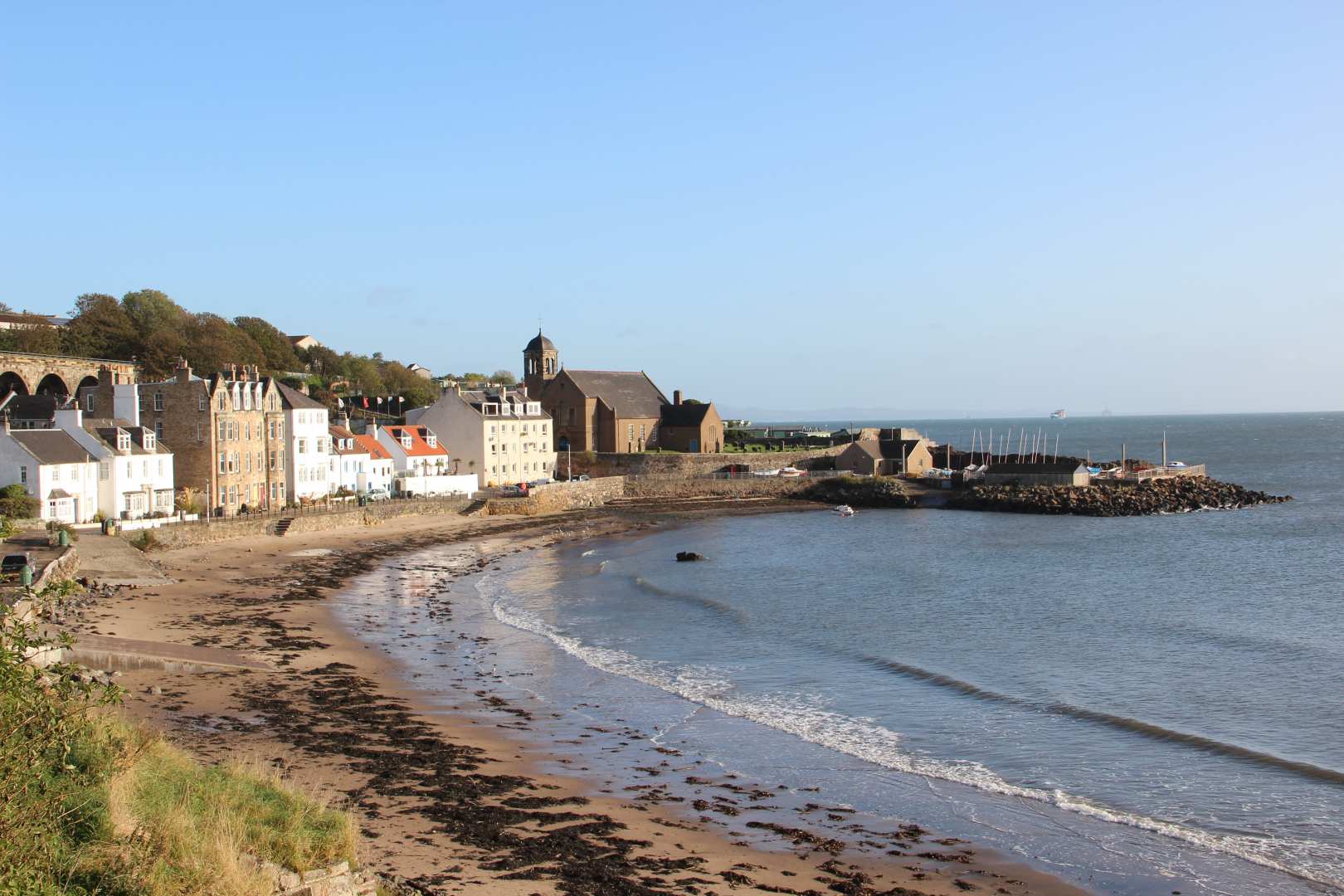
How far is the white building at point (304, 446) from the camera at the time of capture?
52.6m

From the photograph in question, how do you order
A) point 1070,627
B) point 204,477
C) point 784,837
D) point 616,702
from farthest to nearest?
point 204,477
point 1070,627
point 616,702
point 784,837

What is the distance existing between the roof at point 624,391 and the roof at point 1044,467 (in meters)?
28.1

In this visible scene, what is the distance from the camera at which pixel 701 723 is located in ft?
68.4

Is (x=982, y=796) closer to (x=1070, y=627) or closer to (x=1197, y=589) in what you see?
(x=1070, y=627)

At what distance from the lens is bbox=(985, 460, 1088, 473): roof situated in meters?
78.2

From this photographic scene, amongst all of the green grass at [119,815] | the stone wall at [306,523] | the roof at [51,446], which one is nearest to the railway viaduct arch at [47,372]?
the stone wall at [306,523]

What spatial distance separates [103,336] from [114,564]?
55432mm

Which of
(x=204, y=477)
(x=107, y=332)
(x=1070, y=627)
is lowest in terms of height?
(x=1070, y=627)

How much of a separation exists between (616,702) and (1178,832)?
10.8 meters

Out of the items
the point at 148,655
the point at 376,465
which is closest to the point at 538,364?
the point at 376,465

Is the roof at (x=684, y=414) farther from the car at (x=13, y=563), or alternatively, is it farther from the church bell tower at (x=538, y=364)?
the car at (x=13, y=563)

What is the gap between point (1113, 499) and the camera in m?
73.0

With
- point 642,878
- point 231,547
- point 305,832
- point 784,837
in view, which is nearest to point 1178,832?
point 784,837

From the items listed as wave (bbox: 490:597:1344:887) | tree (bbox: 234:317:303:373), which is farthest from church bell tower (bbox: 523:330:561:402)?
wave (bbox: 490:597:1344:887)
